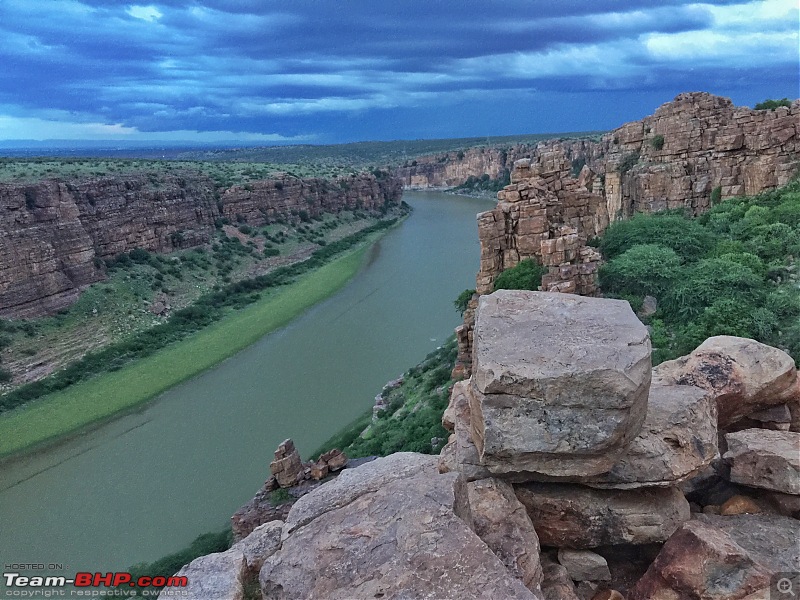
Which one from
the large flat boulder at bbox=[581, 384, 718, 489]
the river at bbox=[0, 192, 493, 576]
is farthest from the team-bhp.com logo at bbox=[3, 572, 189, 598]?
the large flat boulder at bbox=[581, 384, 718, 489]

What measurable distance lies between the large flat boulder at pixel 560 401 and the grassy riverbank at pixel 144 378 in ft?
71.1

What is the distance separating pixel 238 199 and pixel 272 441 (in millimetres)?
35947

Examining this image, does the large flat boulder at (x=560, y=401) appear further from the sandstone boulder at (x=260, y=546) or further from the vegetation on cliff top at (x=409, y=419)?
the vegetation on cliff top at (x=409, y=419)

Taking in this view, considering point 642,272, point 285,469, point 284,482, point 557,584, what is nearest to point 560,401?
point 557,584

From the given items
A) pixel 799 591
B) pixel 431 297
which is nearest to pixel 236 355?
pixel 431 297

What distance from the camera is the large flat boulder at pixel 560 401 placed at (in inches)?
157

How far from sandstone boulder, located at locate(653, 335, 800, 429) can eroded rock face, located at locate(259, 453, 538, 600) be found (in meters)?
2.90

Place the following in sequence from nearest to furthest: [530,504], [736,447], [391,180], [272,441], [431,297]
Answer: [530,504] → [736,447] → [272,441] → [431,297] → [391,180]

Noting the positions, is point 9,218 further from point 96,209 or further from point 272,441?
point 272,441

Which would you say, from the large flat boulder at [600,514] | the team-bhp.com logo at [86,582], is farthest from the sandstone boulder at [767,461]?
the team-bhp.com logo at [86,582]

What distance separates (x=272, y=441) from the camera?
1891cm

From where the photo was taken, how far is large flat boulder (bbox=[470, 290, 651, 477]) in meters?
4.00

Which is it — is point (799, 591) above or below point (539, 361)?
below

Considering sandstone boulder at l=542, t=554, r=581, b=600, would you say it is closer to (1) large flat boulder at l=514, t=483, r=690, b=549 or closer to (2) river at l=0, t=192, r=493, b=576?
(1) large flat boulder at l=514, t=483, r=690, b=549
